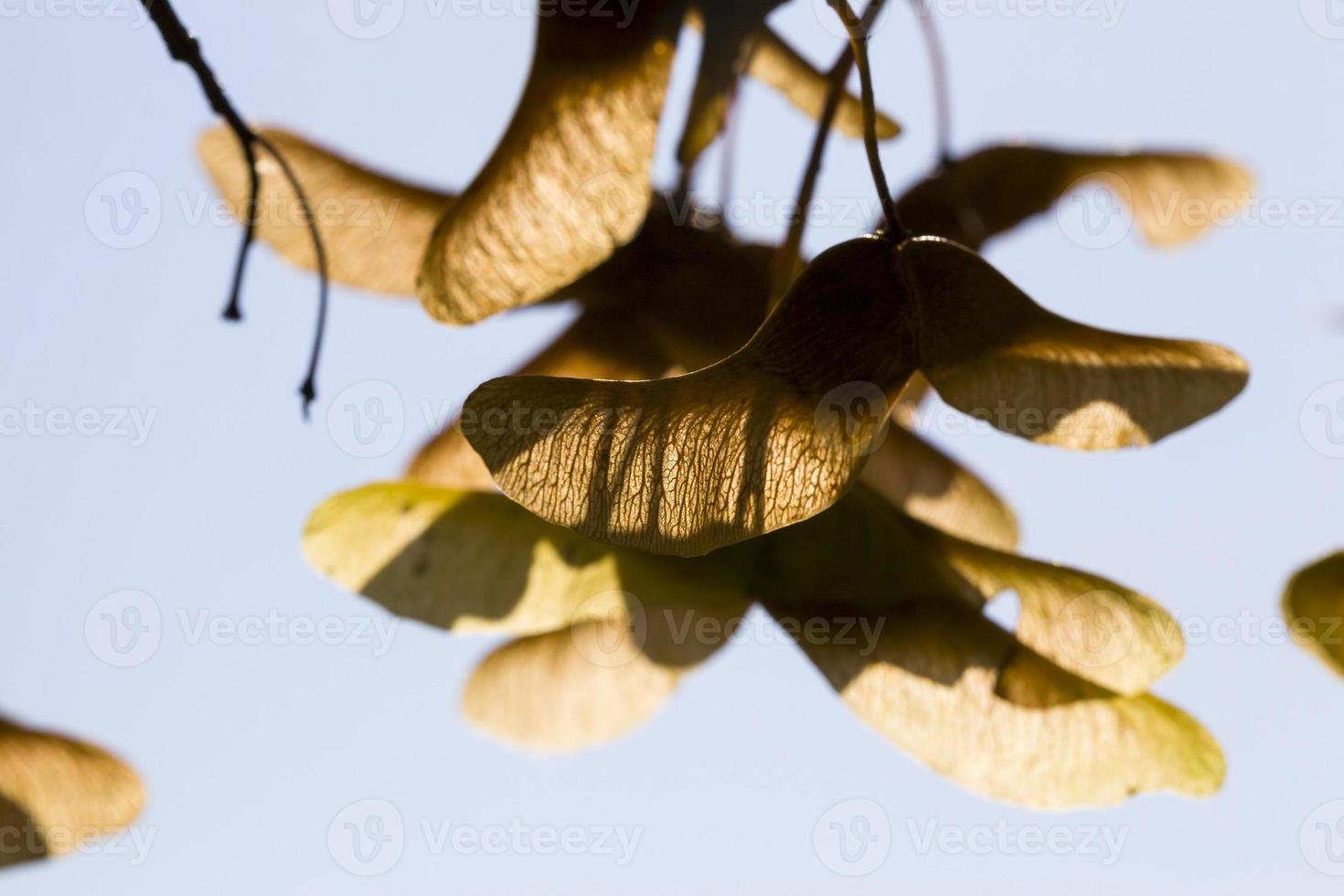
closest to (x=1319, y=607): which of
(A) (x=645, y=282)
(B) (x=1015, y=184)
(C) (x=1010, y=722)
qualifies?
(C) (x=1010, y=722)

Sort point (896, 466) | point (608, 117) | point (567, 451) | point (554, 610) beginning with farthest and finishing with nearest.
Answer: point (896, 466)
point (554, 610)
point (608, 117)
point (567, 451)

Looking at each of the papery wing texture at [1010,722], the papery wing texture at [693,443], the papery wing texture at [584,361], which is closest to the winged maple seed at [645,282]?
the papery wing texture at [584,361]

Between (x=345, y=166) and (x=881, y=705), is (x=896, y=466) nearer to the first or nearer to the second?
(x=881, y=705)

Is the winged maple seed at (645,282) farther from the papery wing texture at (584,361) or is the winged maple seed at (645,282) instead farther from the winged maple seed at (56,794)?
the winged maple seed at (56,794)

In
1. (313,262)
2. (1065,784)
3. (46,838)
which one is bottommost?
(46,838)

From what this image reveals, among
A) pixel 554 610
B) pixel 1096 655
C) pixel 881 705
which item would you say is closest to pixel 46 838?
pixel 554 610
